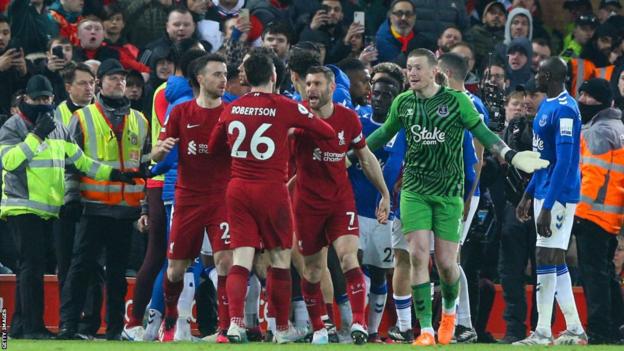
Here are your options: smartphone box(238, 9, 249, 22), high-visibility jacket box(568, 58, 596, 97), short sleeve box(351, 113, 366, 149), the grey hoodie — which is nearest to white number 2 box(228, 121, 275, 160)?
short sleeve box(351, 113, 366, 149)

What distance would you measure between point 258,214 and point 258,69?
1185 millimetres

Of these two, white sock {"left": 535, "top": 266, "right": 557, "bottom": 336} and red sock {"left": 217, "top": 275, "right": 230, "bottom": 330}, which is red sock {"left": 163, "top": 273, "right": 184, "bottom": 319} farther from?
white sock {"left": 535, "top": 266, "right": 557, "bottom": 336}

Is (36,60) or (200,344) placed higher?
(36,60)

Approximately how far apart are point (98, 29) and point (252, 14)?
1.90 m

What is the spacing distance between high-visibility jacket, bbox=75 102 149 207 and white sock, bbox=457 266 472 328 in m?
3.29

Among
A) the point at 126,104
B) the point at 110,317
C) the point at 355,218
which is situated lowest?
the point at 110,317

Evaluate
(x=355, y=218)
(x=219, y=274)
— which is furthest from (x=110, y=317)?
(x=355, y=218)

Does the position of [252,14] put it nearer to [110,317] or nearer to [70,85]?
[70,85]

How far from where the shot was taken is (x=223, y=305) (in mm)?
13977

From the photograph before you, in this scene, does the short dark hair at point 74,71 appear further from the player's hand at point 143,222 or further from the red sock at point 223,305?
the red sock at point 223,305

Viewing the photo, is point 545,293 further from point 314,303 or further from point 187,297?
point 187,297

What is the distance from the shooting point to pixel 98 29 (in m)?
18.5

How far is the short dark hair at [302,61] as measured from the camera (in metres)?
14.5

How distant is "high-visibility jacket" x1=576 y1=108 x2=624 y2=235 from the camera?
51.8 feet
